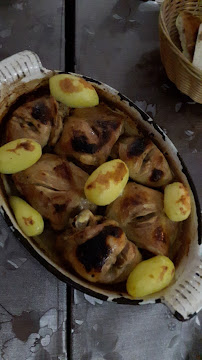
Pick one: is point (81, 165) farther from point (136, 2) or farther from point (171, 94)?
point (136, 2)

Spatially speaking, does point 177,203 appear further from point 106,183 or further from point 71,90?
point 71,90

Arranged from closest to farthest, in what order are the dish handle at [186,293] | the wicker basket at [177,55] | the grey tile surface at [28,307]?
the dish handle at [186,293] → the grey tile surface at [28,307] → the wicker basket at [177,55]

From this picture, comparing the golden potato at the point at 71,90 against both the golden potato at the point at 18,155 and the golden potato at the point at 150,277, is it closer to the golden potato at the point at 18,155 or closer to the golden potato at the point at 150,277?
the golden potato at the point at 18,155

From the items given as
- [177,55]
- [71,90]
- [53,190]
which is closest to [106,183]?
[53,190]

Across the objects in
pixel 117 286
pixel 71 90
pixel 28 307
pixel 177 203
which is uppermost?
pixel 71 90

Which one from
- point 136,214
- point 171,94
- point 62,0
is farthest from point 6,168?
→ point 62,0

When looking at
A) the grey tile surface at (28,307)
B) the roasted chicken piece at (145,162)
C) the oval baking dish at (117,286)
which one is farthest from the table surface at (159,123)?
the roasted chicken piece at (145,162)

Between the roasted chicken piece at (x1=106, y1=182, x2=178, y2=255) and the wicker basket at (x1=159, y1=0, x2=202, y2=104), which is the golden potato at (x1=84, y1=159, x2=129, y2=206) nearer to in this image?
the roasted chicken piece at (x1=106, y1=182, x2=178, y2=255)
